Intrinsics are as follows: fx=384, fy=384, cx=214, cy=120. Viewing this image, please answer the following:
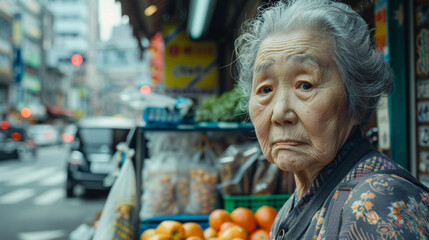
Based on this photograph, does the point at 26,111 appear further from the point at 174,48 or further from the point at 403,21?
the point at 403,21

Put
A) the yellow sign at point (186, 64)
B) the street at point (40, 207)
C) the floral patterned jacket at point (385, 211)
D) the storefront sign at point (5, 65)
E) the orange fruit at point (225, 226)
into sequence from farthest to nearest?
the storefront sign at point (5, 65) < the yellow sign at point (186, 64) < the street at point (40, 207) < the orange fruit at point (225, 226) < the floral patterned jacket at point (385, 211)

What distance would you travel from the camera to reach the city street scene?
3.43ft

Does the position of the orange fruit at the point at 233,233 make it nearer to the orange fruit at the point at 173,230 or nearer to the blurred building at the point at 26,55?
the orange fruit at the point at 173,230

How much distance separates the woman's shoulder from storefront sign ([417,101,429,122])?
5.11 feet

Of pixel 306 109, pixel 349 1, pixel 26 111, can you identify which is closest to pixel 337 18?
pixel 306 109

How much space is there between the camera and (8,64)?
3127 cm

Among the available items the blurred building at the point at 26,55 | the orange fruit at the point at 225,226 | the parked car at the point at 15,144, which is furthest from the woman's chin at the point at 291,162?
the blurred building at the point at 26,55

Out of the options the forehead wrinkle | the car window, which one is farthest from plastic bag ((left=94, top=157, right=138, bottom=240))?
the car window

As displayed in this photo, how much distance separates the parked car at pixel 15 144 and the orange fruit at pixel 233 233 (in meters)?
16.3

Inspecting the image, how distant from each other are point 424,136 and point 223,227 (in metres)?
1.33

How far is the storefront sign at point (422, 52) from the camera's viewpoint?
218 cm

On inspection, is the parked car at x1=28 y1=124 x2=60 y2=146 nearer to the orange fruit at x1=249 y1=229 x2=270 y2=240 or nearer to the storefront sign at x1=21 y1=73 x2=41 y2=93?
the storefront sign at x1=21 y1=73 x2=41 y2=93

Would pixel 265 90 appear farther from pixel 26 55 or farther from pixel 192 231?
pixel 26 55

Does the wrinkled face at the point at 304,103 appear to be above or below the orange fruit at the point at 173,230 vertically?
above
